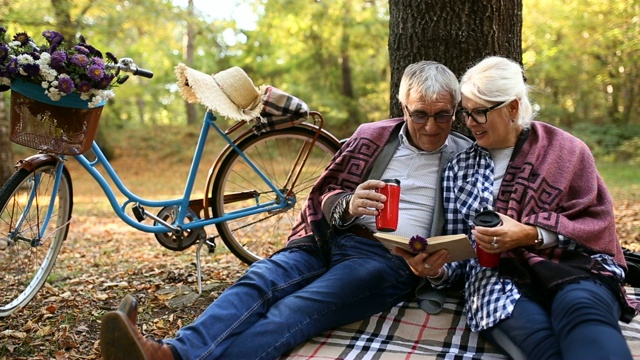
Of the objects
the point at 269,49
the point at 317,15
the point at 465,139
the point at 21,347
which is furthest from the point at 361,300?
the point at 269,49

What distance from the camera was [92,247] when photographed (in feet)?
17.3

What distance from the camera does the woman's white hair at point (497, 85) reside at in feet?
7.96

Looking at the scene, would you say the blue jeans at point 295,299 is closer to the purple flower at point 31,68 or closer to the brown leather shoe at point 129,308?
the brown leather shoe at point 129,308

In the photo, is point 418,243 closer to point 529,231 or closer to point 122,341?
point 529,231

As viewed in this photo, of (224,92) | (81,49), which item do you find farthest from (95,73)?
(224,92)

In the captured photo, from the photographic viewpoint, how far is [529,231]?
7.36 feet

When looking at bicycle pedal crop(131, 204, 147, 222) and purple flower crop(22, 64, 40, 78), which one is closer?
purple flower crop(22, 64, 40, 78)

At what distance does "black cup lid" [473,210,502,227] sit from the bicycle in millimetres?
1377

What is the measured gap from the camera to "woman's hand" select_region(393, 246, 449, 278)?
7.61 feet

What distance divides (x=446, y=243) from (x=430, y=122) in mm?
638

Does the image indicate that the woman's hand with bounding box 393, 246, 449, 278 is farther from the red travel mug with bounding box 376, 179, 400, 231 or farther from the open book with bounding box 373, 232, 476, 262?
the red travel mug with bounding box 376, 179, 400, 231

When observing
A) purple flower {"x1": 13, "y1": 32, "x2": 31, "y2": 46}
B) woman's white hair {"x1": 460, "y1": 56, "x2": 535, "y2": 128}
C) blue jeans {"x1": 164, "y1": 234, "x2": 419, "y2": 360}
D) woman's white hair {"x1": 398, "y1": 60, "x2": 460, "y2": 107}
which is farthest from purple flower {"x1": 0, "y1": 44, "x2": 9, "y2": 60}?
woman's white hair {"x1": 460, "y1": 56, "x2": 535, "y2": 128}

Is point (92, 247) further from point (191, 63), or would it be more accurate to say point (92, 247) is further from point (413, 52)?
point (191, 63)

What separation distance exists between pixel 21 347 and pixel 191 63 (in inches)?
536
